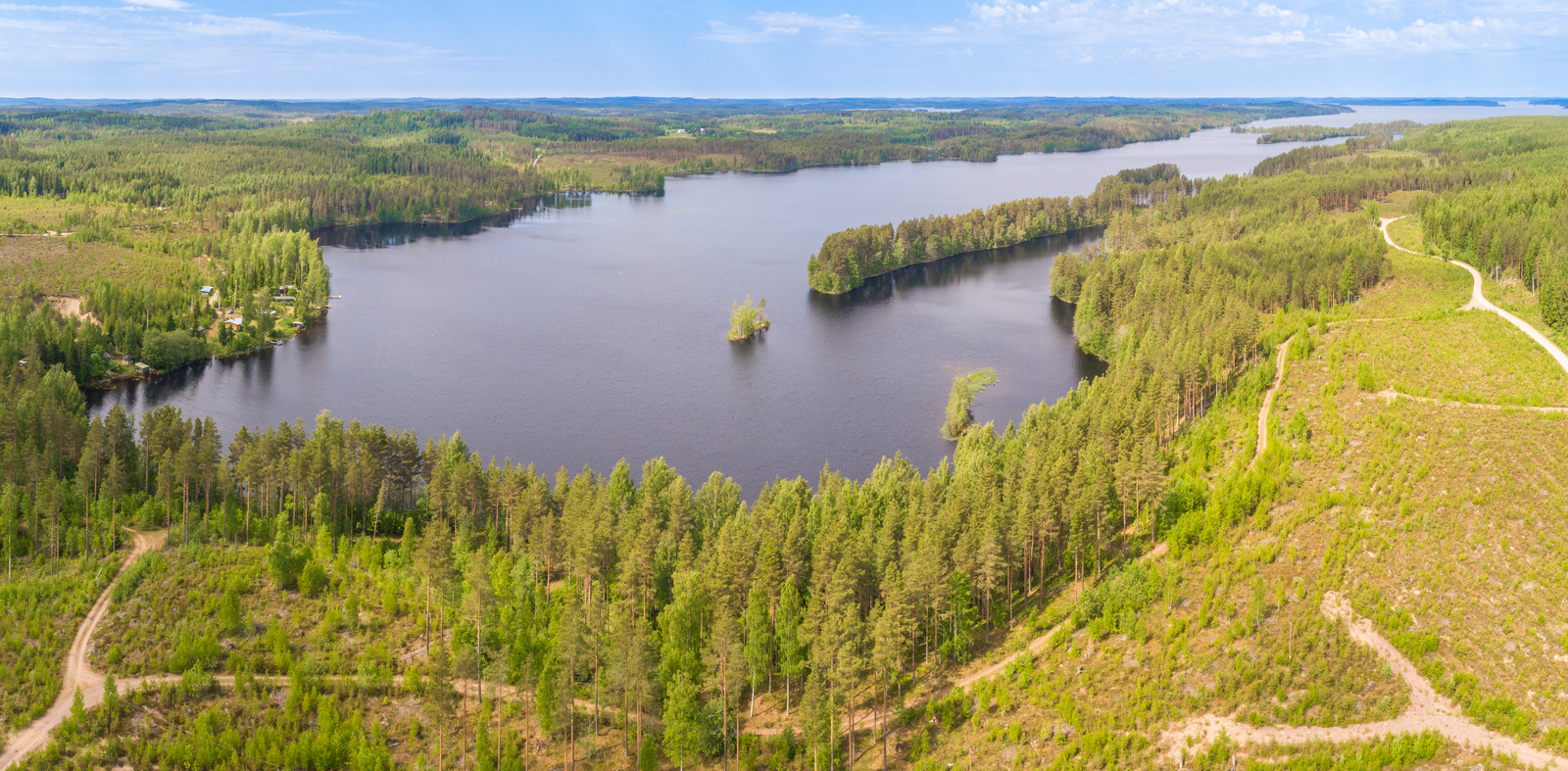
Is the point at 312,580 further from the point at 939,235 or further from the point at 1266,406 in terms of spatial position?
the point at 939,235

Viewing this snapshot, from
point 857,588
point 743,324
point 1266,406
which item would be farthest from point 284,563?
point 743,324

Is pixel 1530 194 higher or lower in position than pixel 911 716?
higher

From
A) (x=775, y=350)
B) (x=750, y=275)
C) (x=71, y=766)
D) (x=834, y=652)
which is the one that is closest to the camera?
(x=71, y=766)

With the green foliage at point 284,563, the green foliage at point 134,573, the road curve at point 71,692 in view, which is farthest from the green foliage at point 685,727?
the green foliage at point 134,573

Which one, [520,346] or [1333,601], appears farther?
[520,346]

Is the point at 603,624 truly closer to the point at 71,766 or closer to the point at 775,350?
the point at 71,766

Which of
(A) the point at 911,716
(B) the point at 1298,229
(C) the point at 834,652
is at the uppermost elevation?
(B) the point at 1298,229

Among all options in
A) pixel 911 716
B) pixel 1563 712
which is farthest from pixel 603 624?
pixel 1563 712

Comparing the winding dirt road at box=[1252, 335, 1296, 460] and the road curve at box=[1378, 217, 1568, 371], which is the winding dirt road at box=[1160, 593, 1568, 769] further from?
the road curve at box=[1378, 217, 1568, 371]
